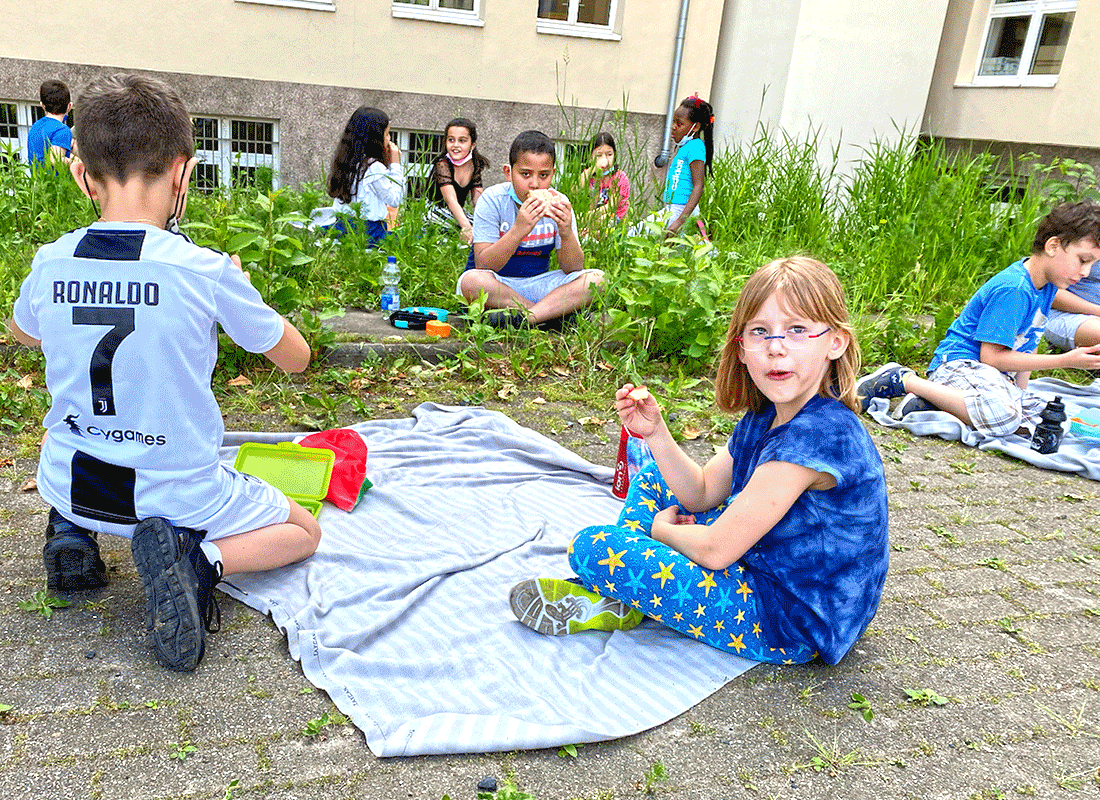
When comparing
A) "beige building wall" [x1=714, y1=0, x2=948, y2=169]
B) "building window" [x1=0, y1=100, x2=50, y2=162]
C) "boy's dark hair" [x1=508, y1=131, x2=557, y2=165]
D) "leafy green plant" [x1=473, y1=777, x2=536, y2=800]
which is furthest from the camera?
"beige building wall" [x1=714, y1=0, x2=948, y2=169]

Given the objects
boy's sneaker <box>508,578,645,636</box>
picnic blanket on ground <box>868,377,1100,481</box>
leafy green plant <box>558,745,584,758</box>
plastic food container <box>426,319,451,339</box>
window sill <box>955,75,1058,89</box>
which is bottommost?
leafy green plant <box>558,745,584,758</box>

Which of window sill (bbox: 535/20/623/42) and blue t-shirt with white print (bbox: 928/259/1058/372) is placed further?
window sill (bbox: 535/20/623/42)

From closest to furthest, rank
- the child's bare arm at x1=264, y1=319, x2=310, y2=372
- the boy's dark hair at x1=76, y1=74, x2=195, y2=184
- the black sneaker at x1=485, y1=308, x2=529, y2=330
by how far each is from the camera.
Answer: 1. the boy's dark hair at x1=76, y1=74, x2=195, y2=184
2. the child's bare arm at x1=264, y1=319, x2=310, y2=372
3. the black sneaker at x1=485, y1=308, x2=529, y2=330

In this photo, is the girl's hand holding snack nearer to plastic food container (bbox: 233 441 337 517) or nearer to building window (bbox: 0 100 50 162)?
plastic food container (bbox: 233 441 337 517)

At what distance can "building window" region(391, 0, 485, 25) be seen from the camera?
35.0 feet

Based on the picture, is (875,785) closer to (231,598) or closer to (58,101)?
(231,598)

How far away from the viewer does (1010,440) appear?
4672 mm

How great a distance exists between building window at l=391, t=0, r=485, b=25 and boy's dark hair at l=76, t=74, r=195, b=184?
29.9ft

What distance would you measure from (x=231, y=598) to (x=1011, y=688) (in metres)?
2.37

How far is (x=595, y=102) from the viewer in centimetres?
1195

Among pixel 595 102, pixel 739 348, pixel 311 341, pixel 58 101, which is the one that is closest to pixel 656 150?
pixel 595 102

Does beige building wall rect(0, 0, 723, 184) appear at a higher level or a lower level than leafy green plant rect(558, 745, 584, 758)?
higher

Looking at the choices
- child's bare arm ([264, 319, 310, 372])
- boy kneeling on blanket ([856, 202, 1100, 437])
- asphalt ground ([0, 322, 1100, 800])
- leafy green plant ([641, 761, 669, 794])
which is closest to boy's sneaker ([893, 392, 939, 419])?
boy kneeling on blanket ([856, 202, 1100, 437])

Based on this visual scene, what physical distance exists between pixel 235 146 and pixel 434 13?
298 centimetres
